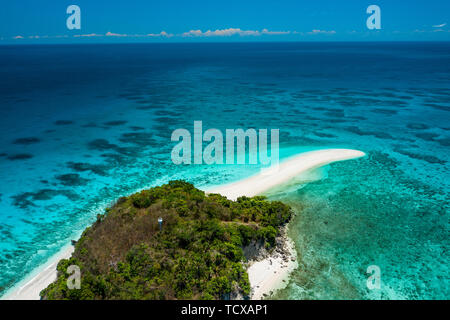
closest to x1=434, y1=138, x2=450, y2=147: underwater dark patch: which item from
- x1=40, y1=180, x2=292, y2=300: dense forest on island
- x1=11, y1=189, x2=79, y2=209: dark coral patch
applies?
x1=40, y1=180, x2=292, y2=300: dense forest on island

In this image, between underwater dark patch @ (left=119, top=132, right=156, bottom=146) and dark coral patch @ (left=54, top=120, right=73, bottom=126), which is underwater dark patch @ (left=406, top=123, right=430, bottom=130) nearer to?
underwater dark patch @ (left=119, top=132, right=156, bottom=146)

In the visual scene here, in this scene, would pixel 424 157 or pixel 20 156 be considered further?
pixel 424 157

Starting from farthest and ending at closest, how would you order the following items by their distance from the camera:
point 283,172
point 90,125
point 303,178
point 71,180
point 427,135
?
point 90,125, point 427,135, point 283,172, point 303,178, point 71,180

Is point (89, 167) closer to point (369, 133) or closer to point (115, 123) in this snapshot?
point (115, 123)

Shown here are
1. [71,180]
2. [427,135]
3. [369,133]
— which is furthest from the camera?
[369,133]

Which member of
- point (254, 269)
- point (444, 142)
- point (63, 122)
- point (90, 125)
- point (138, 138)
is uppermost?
point (63, 122)

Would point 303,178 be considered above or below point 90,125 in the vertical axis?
below

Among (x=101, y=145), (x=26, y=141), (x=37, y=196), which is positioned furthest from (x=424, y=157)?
(x=26, y=141)

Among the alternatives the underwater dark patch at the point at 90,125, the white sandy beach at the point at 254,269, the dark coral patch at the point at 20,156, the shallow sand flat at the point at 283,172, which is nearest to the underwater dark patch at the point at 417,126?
the shallow sand flat at the point at 283,172
